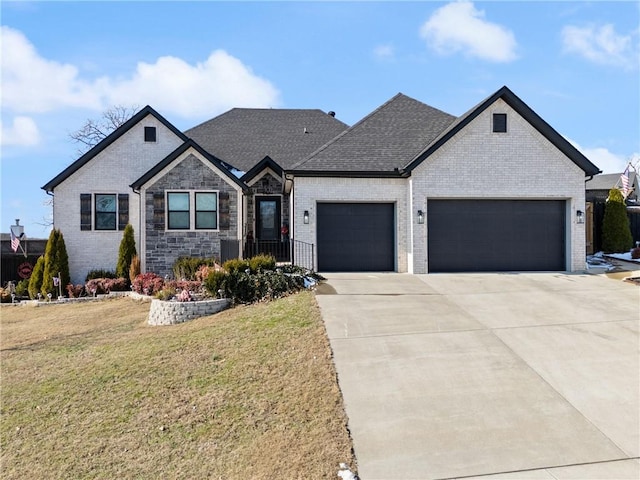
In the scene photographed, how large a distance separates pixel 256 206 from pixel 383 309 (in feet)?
32.1

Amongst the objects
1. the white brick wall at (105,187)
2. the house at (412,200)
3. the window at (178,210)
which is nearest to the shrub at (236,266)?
the house at (412,200)

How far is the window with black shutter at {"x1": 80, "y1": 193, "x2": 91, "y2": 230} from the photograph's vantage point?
17344mm

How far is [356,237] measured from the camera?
49.7 feet

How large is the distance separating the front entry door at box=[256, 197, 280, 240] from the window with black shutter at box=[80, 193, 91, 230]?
612cm

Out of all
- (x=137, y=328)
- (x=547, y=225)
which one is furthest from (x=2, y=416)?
(x=547, y=225)

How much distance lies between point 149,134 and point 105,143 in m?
1.59

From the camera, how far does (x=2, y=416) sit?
275 inches

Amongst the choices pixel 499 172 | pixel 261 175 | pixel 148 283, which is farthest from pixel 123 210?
pixel 499 172

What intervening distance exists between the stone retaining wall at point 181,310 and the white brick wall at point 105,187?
21.0 feet

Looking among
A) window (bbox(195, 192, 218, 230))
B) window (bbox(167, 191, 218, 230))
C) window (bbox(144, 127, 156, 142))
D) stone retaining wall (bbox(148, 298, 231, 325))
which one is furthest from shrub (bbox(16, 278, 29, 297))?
stone retaining wall (bbox(148, 298, 231, 325))

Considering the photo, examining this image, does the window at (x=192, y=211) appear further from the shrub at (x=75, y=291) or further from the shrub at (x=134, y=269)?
the shrub at (x=75, y=291)

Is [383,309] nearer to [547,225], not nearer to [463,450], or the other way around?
[463,450]

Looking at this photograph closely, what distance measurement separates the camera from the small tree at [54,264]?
54.1ft

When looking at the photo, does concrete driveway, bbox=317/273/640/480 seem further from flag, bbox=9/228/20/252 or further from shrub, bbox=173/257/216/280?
flag, bbox=9/228/20/252
